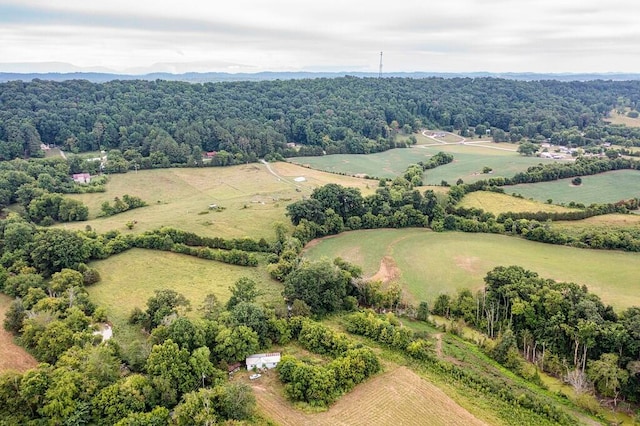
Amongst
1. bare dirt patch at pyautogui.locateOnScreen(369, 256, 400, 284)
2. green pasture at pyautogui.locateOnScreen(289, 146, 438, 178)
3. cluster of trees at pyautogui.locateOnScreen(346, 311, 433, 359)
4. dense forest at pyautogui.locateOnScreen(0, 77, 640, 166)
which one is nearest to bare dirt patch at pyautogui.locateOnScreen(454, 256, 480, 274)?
bare dirt patch at pyautogui.locateOnScreen(369, 256, 400, 284)

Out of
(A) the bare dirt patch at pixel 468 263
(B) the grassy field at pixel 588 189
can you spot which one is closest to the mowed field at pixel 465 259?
(A) the bare dirt patch at pixel 468 263

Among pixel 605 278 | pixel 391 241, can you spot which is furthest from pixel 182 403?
pixel 605 278

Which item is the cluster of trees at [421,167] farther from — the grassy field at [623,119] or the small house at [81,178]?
the grassy field at [623,119]

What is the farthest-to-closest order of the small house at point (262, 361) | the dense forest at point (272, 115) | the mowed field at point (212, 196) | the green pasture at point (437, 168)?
the dense forest at point (272, 115)
the green pasture at point (437, 168)
the mowed field at point (212, 196)
the small house at point (262, 361)

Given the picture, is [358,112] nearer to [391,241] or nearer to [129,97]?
[129,97]

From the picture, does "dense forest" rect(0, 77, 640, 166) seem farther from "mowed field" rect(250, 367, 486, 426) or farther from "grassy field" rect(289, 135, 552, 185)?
"mowed field" rect(250, 367, 486, 426)

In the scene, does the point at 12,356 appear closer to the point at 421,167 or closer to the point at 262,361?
the point at 262,361
